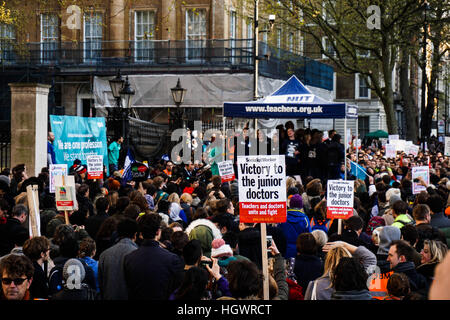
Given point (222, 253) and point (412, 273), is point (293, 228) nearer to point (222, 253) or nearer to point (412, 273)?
point (222, 253)

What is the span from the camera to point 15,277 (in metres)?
6.18

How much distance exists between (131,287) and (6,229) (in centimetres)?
230

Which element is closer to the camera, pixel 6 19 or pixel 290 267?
pixel 290 267

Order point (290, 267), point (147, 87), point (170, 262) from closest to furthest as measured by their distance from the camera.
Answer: point (170, 262)
point (290, 267)
point (147, 87)

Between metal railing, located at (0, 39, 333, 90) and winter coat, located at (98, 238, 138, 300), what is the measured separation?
27382 mm

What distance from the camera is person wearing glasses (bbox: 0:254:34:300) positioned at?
20.2ft

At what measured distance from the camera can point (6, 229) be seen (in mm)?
8812

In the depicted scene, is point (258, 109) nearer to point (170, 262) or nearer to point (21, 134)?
point (21, 134)

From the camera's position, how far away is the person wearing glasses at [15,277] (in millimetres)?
6158

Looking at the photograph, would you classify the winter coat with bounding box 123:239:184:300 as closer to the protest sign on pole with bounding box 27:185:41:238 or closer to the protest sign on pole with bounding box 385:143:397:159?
the protest sign on pole with bounding box 27:185:41:238

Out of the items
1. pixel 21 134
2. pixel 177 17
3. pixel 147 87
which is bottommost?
pixel 21 134

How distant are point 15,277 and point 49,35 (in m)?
34.6
